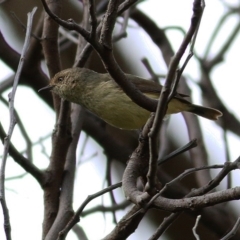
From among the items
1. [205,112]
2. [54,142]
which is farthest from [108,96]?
[205,112]

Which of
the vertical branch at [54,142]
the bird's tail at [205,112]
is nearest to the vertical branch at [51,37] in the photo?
the vertical branch at [54,142]

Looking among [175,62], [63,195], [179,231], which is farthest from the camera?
[179,231]

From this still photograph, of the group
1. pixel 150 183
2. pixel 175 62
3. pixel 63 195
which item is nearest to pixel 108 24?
pixel 175 62

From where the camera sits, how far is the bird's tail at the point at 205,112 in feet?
17.0

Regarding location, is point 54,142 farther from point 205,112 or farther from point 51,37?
point 205,112

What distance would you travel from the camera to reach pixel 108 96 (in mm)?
4750

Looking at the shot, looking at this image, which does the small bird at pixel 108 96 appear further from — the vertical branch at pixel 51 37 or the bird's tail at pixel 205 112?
the vertical branch at pixel 51 37

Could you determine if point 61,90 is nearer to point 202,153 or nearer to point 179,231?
point 202,153

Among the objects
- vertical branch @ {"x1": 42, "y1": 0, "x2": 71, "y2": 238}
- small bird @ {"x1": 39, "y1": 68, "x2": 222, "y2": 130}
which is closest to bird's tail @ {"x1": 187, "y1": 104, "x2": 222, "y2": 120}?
small bird @ {"x1": 39, "y1": 68, "x2": 222, "y2": 130}

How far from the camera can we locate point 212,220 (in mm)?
5055

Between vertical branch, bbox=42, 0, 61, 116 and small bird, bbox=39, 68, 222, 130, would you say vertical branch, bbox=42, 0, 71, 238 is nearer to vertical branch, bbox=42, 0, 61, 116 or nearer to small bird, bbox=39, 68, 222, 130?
vertical branch, bbox=42, 0, 61, 116

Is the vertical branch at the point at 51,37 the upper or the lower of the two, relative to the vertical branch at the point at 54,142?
upper

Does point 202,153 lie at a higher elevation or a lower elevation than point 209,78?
lower

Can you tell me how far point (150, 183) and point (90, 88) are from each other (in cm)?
264
